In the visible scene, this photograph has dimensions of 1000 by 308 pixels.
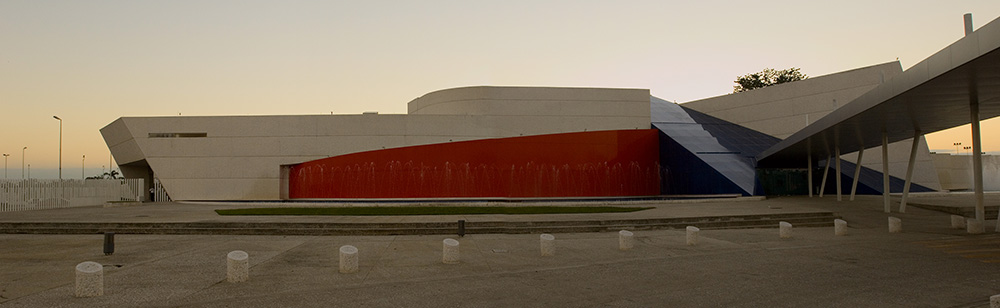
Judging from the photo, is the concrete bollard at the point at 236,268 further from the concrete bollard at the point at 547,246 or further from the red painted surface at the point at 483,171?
the red painted surface at the point at 483,171

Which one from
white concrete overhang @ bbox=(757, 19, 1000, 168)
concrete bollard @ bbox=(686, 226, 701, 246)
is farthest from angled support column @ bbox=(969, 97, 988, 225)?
concrete bollard @ bbox=(686, 226, 701, 246)

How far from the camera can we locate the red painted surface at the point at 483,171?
31.5m

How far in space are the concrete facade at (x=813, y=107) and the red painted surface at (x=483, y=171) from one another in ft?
31.6

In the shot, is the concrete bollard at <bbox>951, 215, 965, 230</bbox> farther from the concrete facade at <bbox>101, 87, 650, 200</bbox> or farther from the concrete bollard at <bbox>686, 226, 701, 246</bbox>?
the concrete facade at <bbox>101, 87, 650, 200</bbox>

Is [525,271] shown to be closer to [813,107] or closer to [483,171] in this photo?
[483,171]

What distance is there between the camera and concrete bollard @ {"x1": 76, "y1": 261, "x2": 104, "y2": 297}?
816cm

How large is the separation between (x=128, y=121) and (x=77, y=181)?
5.56 m

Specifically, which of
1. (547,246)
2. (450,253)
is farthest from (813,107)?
(450,253)

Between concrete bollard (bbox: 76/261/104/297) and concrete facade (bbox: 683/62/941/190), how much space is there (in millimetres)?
27313

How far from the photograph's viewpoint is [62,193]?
26.8 metres

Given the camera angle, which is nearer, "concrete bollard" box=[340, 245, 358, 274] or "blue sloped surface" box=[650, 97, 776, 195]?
"concrete bollard" box=[340, 245, 358, 274]

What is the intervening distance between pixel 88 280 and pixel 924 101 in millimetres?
17274

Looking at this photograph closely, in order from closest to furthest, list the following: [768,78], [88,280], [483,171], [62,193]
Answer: [88,280] → [62,193] → [483,171] → [768,78]

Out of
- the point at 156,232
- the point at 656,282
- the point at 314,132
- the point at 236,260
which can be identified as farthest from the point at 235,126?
the point at 656,282
